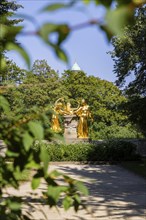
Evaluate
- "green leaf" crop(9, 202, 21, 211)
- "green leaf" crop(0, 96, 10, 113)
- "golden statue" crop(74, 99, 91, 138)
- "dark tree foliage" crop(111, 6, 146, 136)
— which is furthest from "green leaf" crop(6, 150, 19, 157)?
"golden statue" crop(74, 99, 91, 138)

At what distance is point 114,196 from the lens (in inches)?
355

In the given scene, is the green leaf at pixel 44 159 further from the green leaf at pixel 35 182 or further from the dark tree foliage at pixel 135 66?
the dark tree foliage at pixel 135 66

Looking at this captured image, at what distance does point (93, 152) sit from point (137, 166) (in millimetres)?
2866

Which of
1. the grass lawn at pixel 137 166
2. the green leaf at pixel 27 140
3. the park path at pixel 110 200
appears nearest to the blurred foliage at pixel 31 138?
the green leaf at pixel 27 140

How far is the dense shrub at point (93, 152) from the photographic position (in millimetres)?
18375

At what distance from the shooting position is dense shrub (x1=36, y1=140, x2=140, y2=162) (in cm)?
1838

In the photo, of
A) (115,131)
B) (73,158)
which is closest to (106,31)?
(73,158)

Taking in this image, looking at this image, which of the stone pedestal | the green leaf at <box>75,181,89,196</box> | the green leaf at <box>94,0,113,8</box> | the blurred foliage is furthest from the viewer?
A: the stone pedestal

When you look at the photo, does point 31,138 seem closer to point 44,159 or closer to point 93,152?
point 44,159

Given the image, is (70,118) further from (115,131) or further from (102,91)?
(102,91)

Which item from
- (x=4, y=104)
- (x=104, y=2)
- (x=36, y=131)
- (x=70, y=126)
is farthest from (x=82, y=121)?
(x=104, y=2)

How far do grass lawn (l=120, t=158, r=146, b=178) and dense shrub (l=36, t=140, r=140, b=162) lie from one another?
66cm

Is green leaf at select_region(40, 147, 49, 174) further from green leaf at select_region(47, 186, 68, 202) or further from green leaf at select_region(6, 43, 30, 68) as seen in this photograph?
green leaf at select_region(6, 43, 30, 68)

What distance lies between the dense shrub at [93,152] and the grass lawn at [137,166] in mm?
661
